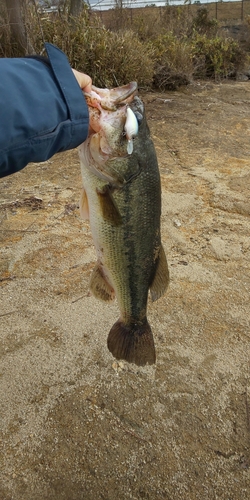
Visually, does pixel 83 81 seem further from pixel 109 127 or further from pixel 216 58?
pixel 216 58

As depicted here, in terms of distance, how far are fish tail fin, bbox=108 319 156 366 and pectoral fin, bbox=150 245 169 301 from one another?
0.18 meters

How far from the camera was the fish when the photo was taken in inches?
69.3

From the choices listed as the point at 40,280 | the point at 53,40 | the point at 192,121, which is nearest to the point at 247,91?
the point at 192,121

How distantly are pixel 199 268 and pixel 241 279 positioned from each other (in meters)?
0.37

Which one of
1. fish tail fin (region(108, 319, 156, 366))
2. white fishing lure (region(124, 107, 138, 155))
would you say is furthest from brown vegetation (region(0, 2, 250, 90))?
fish tail fin (region(108, 319, 156, 366))

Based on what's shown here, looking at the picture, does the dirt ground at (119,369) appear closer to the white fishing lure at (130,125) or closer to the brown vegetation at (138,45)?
the white fishing lure at (130,125)

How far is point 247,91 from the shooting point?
994 centimetres

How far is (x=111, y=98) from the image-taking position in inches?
69.0

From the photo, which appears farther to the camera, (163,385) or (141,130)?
(163,385)

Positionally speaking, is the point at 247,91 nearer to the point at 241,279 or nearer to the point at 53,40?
the point at 53,40

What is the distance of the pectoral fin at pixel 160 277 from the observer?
2.10m

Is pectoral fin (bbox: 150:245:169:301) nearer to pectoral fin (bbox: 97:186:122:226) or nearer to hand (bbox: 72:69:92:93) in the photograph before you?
pectoral fin (bbox: 97:186:122:226)

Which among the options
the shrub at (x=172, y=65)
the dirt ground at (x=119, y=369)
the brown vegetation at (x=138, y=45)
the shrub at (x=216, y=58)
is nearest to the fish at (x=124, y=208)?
the dirt ground at (x=119, y=369)

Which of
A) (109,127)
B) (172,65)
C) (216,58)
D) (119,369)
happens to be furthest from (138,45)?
(109,127)
